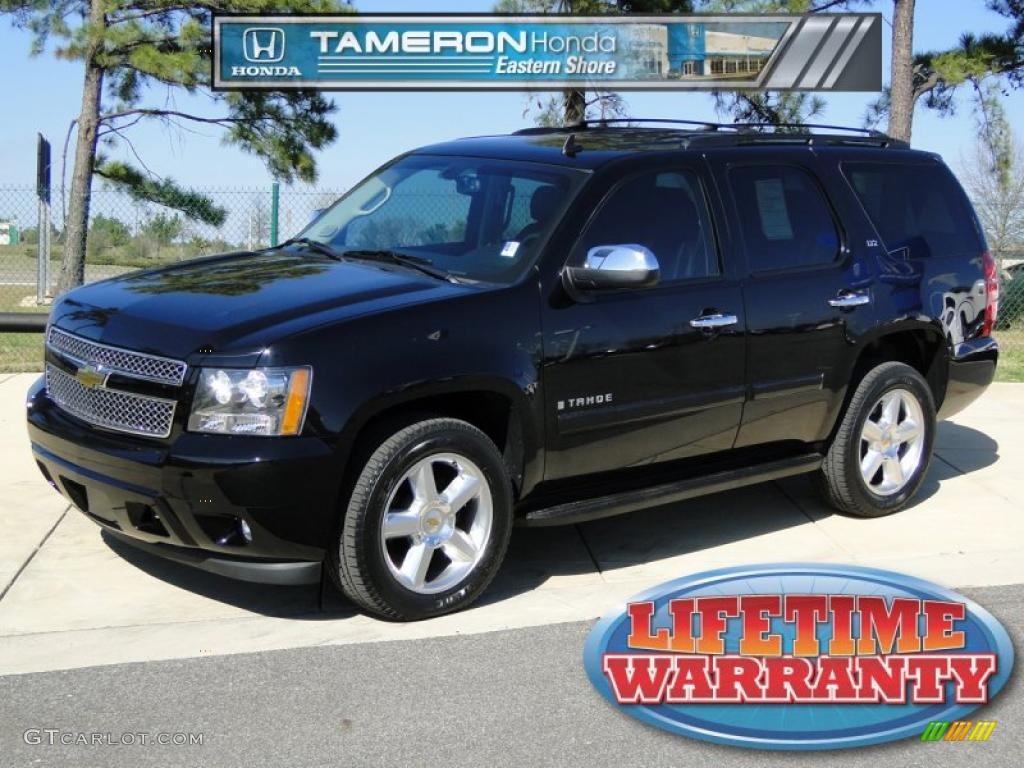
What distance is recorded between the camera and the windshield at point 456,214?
225 inches

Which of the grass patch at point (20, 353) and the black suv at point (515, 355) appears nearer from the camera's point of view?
the black suv at point (515, 355)

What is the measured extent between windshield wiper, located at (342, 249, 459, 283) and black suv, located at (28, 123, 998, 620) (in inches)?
0.9

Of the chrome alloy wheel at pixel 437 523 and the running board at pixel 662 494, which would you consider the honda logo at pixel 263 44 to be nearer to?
the running board at pixel 662 494

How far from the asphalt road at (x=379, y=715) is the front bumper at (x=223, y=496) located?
0.38 meters

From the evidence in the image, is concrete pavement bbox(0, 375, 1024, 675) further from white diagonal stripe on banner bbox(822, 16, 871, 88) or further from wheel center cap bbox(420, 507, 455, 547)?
white diagonal stripe on banner bbox(822, 16, 871, 88)

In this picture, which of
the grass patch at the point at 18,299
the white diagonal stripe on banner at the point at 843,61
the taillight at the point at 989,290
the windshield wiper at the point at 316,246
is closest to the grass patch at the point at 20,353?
the windshield wiper at the point at 316,246

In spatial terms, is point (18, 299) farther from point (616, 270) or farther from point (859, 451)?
point (616, 270)

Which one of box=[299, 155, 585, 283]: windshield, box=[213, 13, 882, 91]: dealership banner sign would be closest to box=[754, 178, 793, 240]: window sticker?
box=[299, 155, 585, 283]: windshield

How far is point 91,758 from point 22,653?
1.02 m

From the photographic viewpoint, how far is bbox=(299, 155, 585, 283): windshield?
5.72m

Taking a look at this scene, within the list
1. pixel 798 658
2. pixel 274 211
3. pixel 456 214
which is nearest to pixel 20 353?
pixel 274 211

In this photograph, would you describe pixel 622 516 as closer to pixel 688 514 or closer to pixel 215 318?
pixel 688 514

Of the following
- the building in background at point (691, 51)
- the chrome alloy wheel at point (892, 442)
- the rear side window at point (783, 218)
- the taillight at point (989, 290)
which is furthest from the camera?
the building in background at point (691, 51)

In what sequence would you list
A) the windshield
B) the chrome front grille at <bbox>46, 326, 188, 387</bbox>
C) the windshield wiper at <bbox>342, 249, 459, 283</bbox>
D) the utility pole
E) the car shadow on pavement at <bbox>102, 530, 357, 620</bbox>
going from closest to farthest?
the chrome front grille at <bbox>46, 326, 188, 387</bbox>
the car shadow on pavement at <bbox>102, 530, 357, 620</bbox>
the windshield wiper at <bbox>342, 249, 459, 283</bbox>
the windshield
the utility pole
